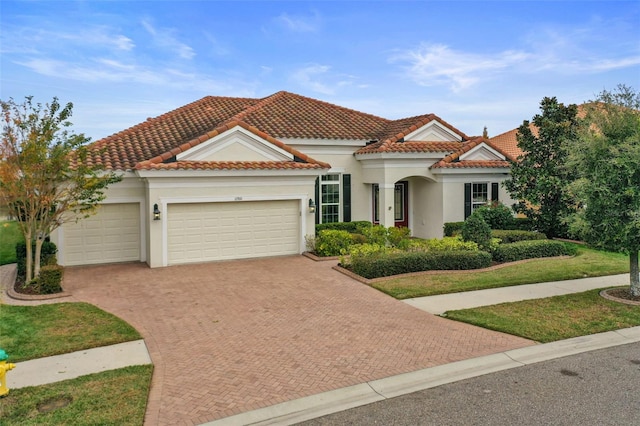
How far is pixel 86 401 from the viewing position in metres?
6.05

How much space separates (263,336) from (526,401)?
15.2 feet

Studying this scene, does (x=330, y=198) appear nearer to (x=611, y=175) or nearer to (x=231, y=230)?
(x=231, y=230)

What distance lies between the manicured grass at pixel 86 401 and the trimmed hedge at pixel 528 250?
40.2 feet

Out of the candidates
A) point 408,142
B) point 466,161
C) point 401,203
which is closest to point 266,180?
point 408,142

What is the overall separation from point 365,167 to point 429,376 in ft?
49.0

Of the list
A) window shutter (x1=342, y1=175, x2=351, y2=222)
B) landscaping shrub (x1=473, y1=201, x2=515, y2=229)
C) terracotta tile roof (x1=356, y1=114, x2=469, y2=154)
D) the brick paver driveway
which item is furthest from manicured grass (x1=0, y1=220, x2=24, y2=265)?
landscaping shrub (x1=473, y1=201, x2=515, y2=229)

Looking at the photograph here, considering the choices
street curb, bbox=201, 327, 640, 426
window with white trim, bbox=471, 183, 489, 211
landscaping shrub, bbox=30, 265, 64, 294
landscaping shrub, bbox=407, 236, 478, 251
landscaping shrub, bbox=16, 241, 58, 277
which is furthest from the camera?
window with white trim, bbox=471, 183, 489, 211

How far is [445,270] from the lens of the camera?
14211mm

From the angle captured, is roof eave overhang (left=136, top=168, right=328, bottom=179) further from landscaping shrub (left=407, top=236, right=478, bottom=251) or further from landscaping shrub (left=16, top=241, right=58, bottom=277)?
landscaping shrub (left=407, top=236, right=478, bottom=251)

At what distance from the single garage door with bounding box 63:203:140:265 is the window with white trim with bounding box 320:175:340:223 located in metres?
7.68

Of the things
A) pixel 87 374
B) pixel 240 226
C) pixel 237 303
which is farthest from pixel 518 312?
pixel 240 226

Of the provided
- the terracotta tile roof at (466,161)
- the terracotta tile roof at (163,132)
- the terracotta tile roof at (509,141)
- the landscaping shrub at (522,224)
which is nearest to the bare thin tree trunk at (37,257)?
the terracotta tile roof at (163,132)

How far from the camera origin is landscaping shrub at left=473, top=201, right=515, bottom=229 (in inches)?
795

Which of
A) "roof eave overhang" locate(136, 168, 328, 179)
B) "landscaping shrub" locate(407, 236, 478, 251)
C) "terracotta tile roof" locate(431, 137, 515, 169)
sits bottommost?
"landscaping shrub" locate(407, 236, 478, 251)
